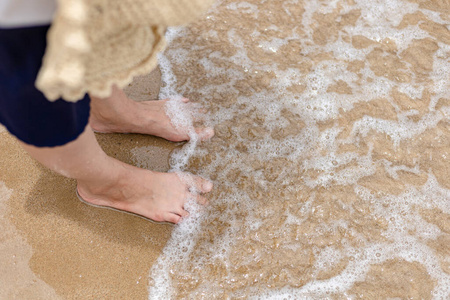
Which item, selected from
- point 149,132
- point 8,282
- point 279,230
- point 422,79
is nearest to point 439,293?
point 279,230

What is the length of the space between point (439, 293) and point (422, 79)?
3.51 feet

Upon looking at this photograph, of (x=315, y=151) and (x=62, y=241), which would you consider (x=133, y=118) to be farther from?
(x=315, y=151)

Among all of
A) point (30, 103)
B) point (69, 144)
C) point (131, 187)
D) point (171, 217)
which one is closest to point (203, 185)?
point (171, 217)

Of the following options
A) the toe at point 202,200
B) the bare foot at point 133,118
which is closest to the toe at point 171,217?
the toe at point 202,200

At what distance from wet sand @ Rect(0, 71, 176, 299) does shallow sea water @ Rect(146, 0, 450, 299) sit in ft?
0.34

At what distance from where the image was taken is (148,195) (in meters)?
1.51

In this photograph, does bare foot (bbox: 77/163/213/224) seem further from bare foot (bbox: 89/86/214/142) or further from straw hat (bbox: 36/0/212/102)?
straw hat (bbox: 36/0/212/102)

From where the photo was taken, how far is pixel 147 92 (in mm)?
1874

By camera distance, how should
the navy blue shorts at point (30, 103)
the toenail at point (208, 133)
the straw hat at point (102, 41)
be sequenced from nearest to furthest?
1. the straw hat at point (102, 41)
2. the navy blue shorts at point (30, 103)
3. the toenail at point (208, 133)

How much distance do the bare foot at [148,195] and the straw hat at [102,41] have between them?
704mm

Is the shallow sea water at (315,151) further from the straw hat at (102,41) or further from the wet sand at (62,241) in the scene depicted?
the straw hat at (102,41)

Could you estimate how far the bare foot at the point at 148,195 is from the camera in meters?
1.45

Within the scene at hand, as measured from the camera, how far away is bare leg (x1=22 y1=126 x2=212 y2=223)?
1.22 meters

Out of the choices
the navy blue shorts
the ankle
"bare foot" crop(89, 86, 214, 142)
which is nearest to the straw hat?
the navy blue shorts
